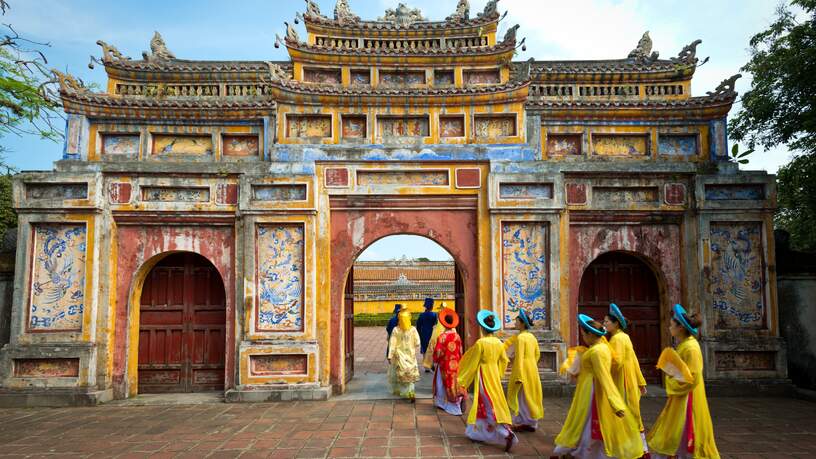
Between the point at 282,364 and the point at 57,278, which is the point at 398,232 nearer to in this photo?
the point at 282,364

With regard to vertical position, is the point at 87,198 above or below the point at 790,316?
above

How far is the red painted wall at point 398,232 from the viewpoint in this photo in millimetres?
9086

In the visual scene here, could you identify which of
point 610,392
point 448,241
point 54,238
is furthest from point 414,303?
point 610,392

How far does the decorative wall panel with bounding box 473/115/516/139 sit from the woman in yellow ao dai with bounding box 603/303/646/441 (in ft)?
15.5

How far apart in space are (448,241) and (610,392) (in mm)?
4753

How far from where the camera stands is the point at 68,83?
9.09 metres

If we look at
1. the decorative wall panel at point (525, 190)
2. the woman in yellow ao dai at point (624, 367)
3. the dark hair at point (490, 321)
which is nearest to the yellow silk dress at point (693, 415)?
the woman in yellow ao dai at point (624, 367)

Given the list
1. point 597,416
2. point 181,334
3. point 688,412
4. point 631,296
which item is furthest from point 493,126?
point 181,334

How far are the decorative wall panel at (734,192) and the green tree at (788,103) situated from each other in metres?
1.54

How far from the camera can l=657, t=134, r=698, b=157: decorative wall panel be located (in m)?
9.50

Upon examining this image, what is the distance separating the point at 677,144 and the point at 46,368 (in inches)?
442

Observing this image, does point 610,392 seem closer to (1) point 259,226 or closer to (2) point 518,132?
(2) point 518,132

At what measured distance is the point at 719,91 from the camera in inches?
368

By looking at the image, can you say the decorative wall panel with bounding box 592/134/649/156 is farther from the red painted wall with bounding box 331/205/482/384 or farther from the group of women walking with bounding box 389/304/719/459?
the group of women walking with bounding box 389/304/719/459
